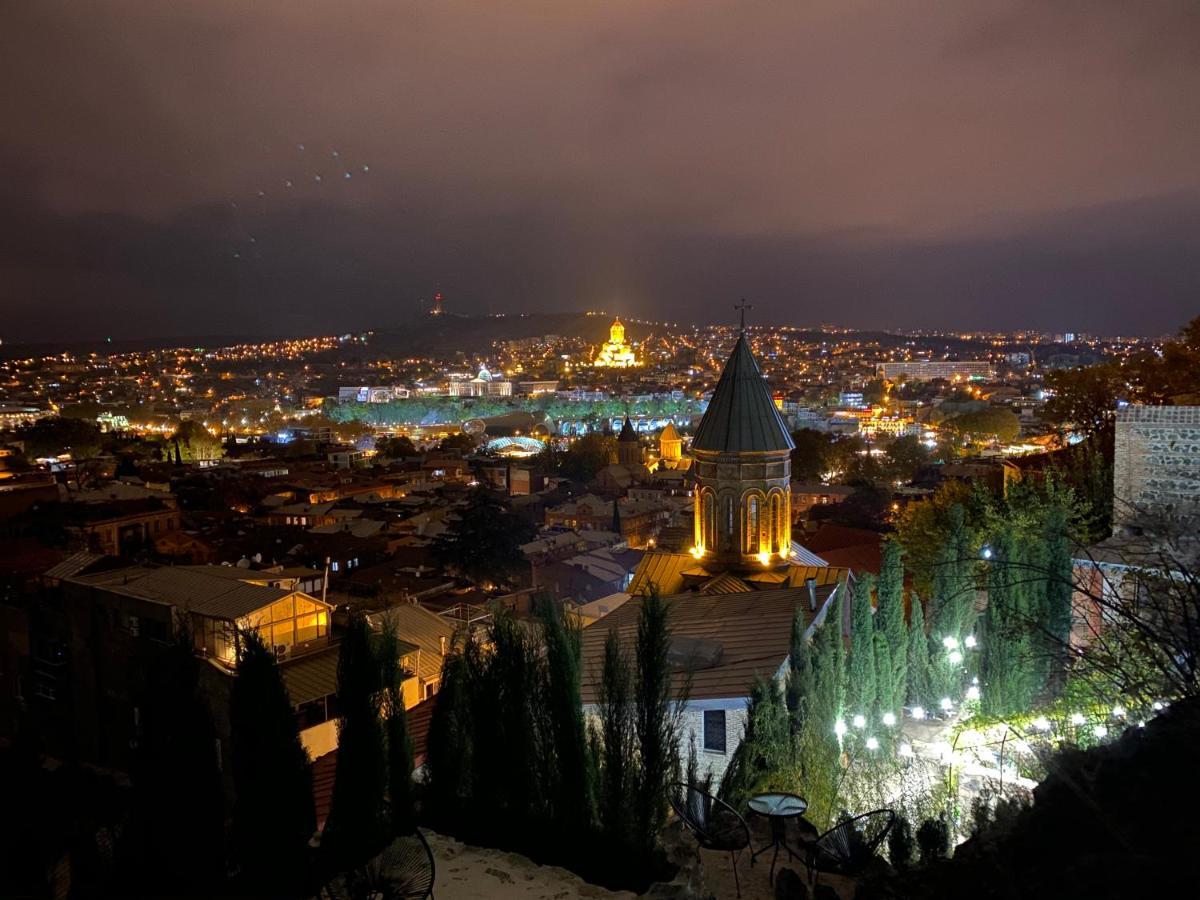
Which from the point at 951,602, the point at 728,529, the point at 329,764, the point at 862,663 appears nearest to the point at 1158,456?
the point at 951,602

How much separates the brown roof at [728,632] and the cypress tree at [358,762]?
7.23ft

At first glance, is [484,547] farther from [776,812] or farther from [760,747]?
[776,812]

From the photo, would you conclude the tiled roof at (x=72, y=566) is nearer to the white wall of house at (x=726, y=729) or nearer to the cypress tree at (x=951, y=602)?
the white wall of house at (x=726, y=729)

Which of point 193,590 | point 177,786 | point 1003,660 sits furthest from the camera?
point 193,590

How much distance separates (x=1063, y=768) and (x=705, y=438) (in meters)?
9.40

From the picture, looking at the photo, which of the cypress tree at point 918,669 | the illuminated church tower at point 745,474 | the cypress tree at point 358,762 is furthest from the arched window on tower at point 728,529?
the cypress tree at point 358,762

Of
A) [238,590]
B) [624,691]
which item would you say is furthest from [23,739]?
[238,590]

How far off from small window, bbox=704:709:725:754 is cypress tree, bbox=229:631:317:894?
12.8ft

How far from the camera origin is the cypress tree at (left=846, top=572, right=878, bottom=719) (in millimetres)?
8914

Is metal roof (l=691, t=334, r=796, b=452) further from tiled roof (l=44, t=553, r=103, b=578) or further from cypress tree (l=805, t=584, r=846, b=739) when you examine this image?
tiled roof (l=44, t=553, r=103, b=578)

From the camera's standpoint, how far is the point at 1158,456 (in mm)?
10672

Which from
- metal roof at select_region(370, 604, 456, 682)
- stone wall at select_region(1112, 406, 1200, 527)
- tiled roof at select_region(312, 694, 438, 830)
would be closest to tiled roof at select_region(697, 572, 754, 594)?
metal roof at select_region(370, 604, 456, 682)

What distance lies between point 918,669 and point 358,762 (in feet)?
22.7

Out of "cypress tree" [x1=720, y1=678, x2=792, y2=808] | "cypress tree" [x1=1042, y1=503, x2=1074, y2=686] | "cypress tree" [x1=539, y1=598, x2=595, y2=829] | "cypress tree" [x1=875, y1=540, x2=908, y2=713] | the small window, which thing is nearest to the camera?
"cypress tree" [x1=539, y1=598, x2=595, y2=829]
